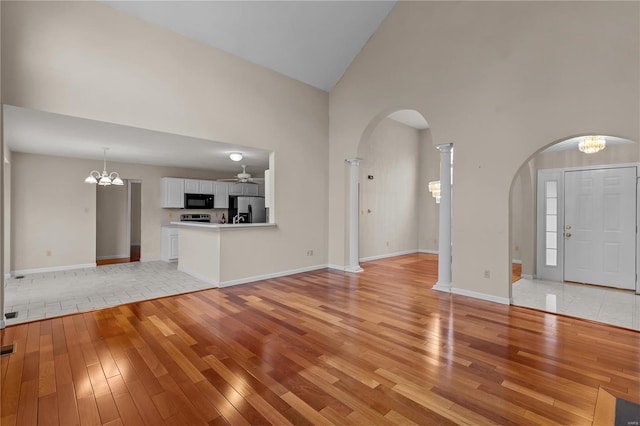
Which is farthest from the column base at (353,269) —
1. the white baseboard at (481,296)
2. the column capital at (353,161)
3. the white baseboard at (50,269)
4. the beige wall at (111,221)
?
the beige wall at (111,221)

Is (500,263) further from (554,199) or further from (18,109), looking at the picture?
(18,109)

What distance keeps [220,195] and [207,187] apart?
450mm

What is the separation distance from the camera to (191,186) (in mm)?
8180

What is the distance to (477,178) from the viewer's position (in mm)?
4523

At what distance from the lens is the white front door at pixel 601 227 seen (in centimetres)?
495

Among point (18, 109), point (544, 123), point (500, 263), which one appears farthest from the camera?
point (500, 263)

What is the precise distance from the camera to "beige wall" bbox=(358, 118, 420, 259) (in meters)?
7.91

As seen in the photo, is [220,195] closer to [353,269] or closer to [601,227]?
[353,269]

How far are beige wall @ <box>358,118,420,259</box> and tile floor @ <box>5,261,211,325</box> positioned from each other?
4.52 meters

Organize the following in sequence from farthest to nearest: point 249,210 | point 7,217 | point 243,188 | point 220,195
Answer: point 243,188 → point 220,195 → point 249,210 → point 7,217

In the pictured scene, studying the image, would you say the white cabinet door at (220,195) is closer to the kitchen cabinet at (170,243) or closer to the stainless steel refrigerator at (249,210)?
the kitchen cabinet at (170,243)

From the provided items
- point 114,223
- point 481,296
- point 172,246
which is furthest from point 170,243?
point 481,296

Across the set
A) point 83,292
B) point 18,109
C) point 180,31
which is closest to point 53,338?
point 83,292

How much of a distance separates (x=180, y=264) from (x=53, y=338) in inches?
132
